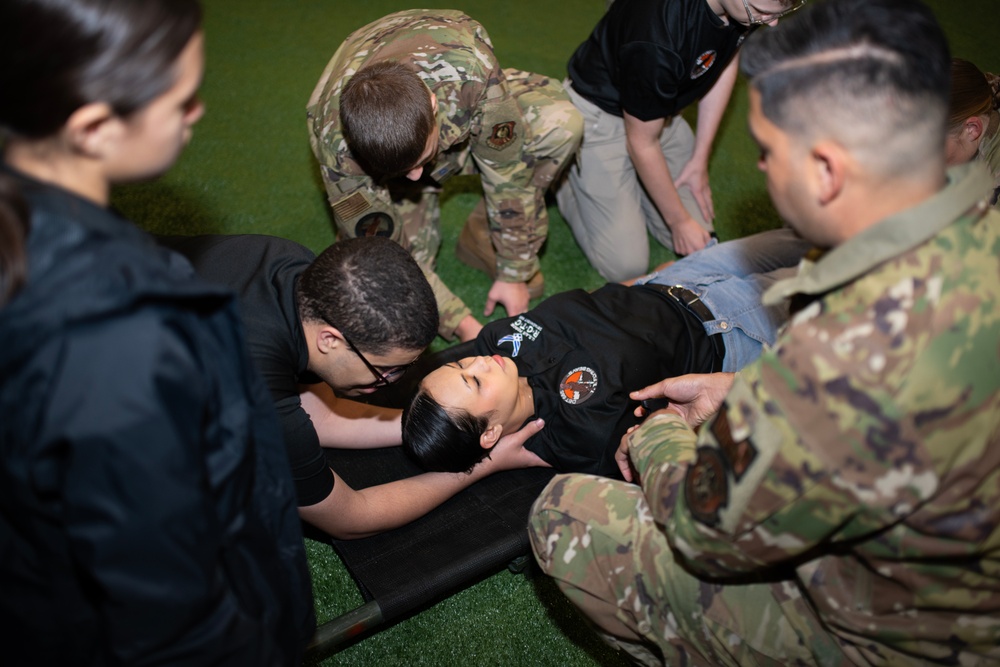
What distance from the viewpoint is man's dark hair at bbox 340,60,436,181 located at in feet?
7.71

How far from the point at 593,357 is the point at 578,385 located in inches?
A: 4.0

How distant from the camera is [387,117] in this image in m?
2.35

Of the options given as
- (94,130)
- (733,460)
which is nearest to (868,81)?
(733,460)

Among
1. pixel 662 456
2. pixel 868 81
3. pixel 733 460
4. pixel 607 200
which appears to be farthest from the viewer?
pixel 607 200

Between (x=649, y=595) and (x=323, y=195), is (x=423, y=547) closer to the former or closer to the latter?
(x=649, y=595)

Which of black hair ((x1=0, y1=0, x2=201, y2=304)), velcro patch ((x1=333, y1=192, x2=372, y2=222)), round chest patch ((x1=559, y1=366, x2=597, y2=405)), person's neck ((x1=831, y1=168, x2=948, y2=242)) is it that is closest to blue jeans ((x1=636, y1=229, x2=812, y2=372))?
round chest patch ((x1=559, y1=366, x2=597, y2=405))

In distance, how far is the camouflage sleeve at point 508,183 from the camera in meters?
2.84

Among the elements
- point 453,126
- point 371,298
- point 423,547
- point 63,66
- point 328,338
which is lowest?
point 423,547

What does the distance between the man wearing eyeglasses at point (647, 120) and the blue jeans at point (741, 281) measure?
58cm

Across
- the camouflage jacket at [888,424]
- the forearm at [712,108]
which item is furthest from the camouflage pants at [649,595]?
the forearm at [712,108]

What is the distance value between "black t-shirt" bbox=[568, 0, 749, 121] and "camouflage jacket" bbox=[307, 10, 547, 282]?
471 millimetres

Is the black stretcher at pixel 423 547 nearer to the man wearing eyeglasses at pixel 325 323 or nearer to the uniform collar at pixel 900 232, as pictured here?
the man wearing eyeglasses at pixel 325 323

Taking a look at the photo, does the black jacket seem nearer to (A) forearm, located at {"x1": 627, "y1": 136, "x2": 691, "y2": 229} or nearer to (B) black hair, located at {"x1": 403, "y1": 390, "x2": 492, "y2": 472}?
(B) black hair, located at {"x1": 403, "y1": 390, "x2": 492, "y2": 472}

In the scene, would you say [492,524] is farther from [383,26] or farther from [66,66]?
[383,26]
